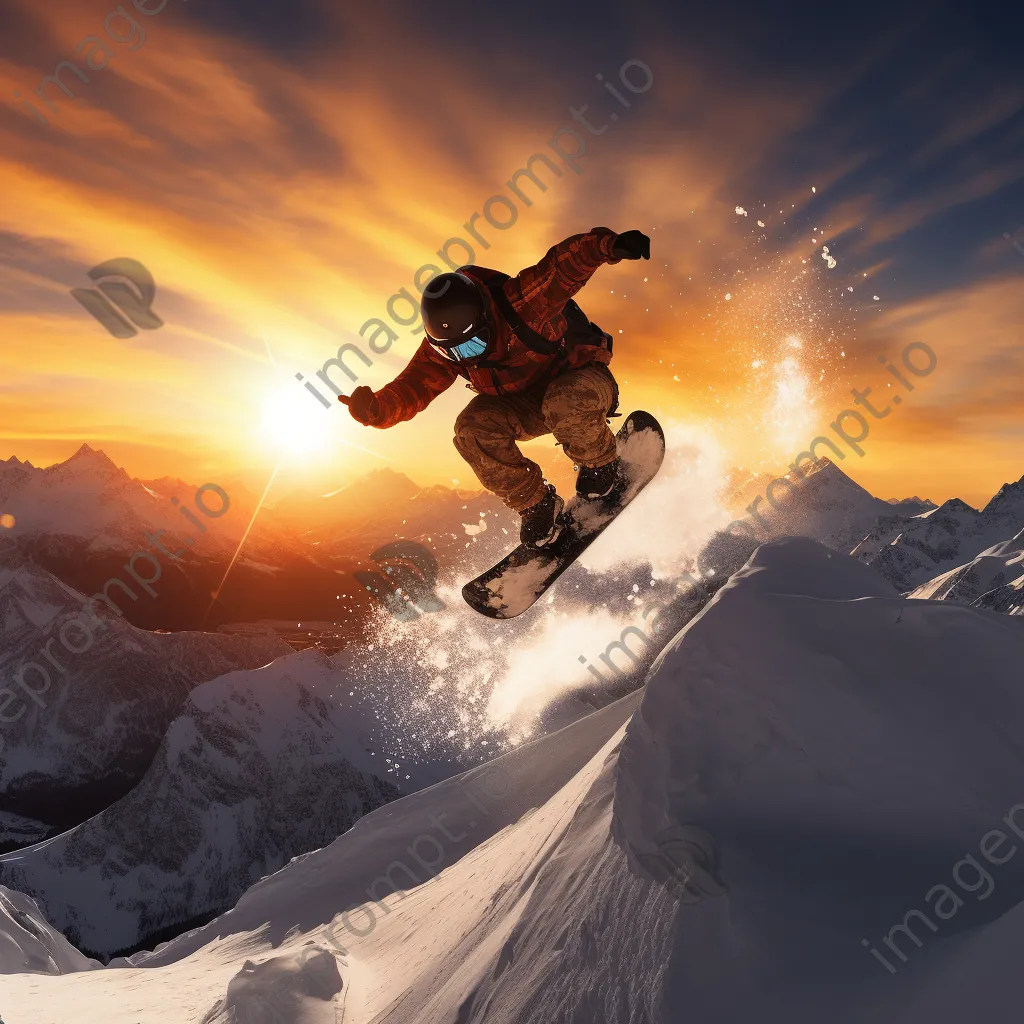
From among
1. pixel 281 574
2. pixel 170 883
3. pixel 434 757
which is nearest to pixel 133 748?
pixel 170 883

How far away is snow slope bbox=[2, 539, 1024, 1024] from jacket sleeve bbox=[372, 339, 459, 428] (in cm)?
338

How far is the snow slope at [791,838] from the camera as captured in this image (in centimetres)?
339

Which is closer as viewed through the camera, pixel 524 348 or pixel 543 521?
pixel 524 348

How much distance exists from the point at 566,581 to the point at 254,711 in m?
38.6

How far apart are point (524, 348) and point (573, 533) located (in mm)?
2798

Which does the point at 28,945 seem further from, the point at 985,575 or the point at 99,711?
the point at 985,575

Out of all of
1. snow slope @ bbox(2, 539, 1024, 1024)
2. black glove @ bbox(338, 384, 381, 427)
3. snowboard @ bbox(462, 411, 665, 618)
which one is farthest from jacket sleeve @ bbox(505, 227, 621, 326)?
snow slope @ bbox(2, 539, 1024, 1024)

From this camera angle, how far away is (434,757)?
73.3 metres

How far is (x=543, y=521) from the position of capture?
23.2ft

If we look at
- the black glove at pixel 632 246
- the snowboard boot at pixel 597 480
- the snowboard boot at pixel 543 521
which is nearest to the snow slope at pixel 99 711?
the snowboard boot at pixel 543 521

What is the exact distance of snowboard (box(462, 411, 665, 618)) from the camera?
24.4 ft

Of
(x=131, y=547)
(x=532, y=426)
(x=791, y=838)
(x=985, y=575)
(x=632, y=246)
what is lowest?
(x=131, y=547)

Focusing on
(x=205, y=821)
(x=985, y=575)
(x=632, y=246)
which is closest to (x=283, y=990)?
(x=632, y=246)

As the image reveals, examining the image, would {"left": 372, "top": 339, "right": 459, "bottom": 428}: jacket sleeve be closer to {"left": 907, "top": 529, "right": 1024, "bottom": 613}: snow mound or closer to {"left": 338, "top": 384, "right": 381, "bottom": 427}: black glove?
{"left": 338, "top": 384, "right": 381, "bottom": 427}: black glove
